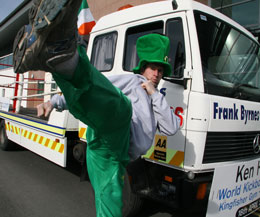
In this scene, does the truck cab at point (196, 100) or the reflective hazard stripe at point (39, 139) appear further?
the reflective hazard stripe at point (39, 139)

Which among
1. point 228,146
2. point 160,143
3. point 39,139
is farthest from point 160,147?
point 39,139

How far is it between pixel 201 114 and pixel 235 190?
35.8 inches

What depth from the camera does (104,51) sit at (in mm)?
3242

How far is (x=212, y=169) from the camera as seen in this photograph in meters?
2.32

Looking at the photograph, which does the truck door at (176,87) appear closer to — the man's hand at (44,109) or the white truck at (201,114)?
the white truck at (201,114)

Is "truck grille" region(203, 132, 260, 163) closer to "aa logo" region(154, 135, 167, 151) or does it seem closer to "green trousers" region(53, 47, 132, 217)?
"aa logo" region(154, 135, 167, 151)

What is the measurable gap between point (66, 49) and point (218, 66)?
2097mm

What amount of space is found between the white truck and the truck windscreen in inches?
0.4

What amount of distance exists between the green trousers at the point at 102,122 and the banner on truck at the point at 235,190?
3.76 feet

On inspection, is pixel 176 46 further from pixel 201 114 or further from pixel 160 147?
pixel 160 147

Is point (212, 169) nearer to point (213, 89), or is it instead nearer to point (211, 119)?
point (211, 119)

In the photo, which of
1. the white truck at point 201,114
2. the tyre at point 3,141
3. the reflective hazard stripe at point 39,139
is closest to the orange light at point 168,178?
the white truck at point 201,114

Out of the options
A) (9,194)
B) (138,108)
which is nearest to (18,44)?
(138,108)

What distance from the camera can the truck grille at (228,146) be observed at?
7.43 ft
